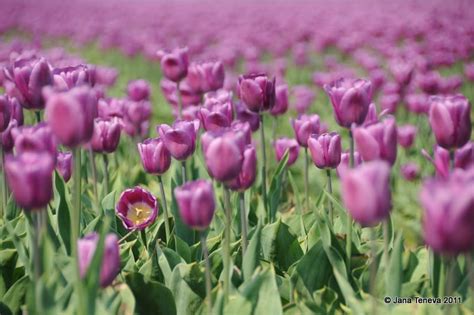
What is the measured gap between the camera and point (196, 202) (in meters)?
1.39

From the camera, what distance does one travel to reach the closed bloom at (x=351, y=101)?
182cm

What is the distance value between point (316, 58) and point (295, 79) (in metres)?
1.34

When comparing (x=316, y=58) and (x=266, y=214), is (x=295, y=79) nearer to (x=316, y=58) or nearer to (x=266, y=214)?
(x=316, y=58)

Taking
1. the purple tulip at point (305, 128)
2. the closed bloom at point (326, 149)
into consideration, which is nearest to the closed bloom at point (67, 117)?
the closed bloom at point (326, 149)

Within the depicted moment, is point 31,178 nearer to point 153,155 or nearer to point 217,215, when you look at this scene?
point 153,155

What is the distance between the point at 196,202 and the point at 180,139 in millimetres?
636

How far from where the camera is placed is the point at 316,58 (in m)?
9.60

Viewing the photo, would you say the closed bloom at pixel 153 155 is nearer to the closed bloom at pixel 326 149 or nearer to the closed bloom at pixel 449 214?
the closed bloom at pixel 326 149

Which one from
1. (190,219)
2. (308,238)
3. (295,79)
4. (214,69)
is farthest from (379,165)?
(295,79)

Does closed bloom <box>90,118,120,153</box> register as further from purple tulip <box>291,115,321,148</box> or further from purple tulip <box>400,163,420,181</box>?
purple tulip <box>400,163,420,181</box>

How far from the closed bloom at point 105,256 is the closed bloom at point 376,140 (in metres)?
0.64

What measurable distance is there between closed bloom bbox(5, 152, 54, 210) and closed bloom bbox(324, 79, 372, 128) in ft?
3.07

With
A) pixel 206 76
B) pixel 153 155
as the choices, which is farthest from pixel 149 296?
pixel 206 76

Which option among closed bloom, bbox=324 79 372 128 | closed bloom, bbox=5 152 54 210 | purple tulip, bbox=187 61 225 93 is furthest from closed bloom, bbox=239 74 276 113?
closed bloom, bbox=5 152 54 210
